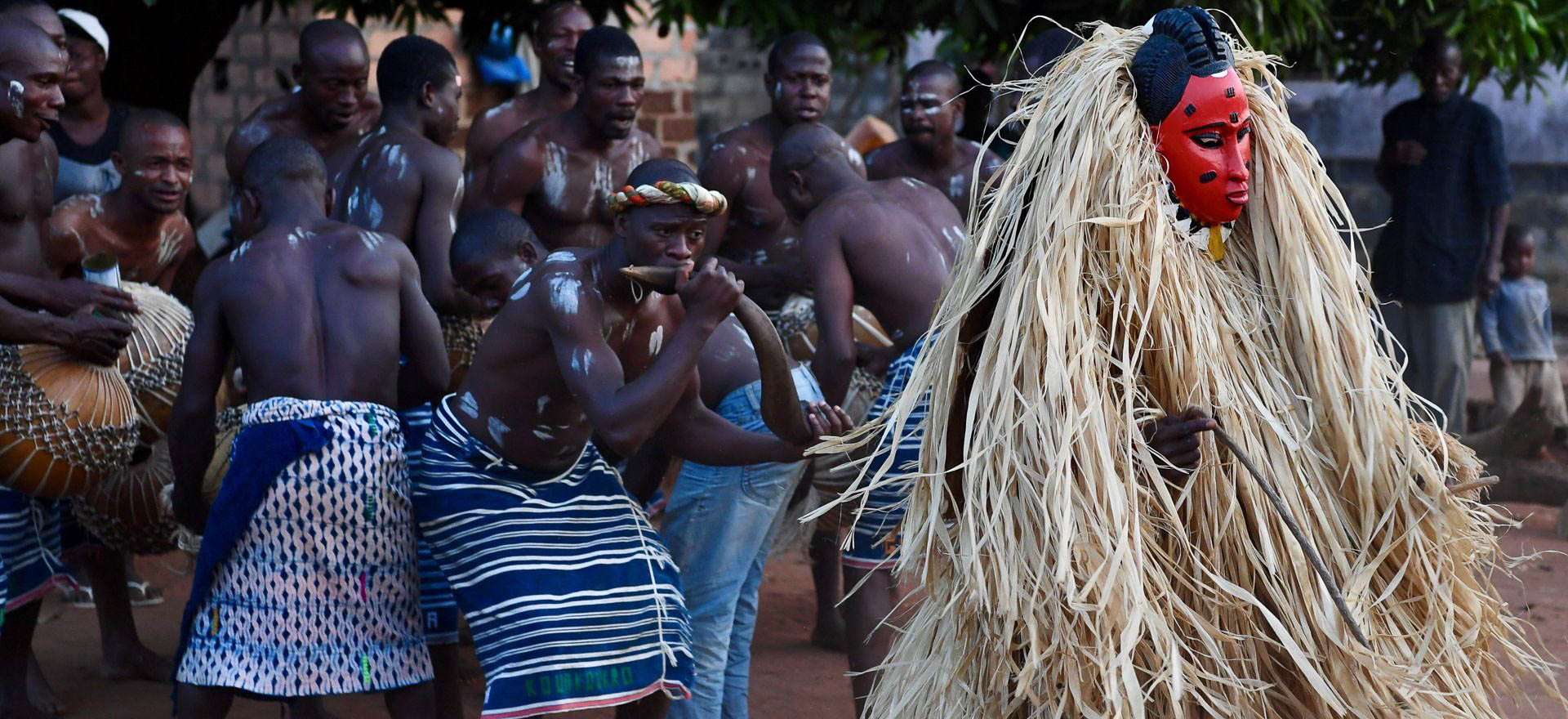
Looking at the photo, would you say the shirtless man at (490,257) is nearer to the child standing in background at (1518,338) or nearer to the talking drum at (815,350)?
the talking drum at (815,350)

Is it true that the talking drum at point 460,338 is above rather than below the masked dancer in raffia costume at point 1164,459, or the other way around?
below

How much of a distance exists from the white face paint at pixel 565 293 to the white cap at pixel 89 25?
9.21 ft

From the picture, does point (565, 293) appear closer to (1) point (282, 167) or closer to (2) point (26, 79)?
(1) point (282, 167)

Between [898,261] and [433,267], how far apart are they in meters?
1.42

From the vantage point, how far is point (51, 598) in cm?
574

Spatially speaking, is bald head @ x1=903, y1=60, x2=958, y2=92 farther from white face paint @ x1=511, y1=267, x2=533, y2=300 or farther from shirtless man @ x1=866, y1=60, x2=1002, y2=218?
white face paint @ x1=511, y1=267, x2=533, y2=300

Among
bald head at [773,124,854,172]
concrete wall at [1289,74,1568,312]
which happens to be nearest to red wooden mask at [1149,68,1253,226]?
bald head at [773,124,854,172]

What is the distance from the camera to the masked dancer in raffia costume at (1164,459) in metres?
2.43

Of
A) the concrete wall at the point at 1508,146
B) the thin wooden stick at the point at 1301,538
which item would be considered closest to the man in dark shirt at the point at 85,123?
the thin wooden stick at the point at 1301,538

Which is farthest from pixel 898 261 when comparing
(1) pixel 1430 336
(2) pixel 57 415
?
(1) pixel 1430 336

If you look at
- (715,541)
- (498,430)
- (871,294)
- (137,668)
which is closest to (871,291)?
(871,294)

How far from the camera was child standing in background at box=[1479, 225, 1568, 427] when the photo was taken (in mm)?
8094

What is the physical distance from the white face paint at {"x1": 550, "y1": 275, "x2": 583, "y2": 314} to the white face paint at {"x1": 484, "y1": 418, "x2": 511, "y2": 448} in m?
0.30

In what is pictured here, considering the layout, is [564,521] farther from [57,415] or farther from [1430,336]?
[1430,336]
